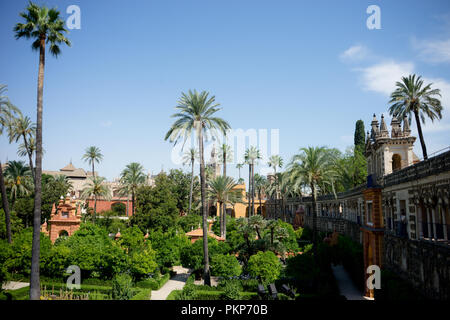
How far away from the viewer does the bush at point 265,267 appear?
2564cm

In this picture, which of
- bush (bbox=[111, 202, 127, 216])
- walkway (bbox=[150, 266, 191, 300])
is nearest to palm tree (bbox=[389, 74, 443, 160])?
walkway (bbox=[150, 266, 191, 300])

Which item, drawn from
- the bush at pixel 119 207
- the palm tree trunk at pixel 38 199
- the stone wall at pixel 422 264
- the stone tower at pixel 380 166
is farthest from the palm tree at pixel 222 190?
the bush at pixel 119 207

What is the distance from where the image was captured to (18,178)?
5594 cm

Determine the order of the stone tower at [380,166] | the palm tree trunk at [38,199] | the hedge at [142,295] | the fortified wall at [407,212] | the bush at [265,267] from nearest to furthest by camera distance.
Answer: the fortified wall at [407,212] < the palm tree trunk at [38,199] < the hedge at [142,295] < the stone tower at [380,166] < the bush at [265,267]

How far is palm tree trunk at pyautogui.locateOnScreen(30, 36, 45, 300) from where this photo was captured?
21.0 meters

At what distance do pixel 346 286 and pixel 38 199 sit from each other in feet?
82.9

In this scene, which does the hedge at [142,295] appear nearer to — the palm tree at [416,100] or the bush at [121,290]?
the bush at [121,290]

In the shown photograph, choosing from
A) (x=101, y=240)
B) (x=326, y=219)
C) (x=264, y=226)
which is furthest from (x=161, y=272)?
(x=326, y=219)

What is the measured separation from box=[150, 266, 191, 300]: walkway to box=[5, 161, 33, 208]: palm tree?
3515 centimetres

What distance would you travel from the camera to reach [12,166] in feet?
194

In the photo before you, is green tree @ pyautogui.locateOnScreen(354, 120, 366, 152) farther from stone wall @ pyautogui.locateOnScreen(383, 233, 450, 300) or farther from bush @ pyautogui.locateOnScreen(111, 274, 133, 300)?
bush @ pyautogui.locateOnScreen(111, 274, 133, 300)

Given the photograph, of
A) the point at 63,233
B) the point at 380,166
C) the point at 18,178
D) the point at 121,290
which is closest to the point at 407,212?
the point at 380,166

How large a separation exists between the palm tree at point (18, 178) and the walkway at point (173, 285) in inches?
1384

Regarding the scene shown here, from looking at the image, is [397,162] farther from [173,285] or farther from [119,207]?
[119,207]
